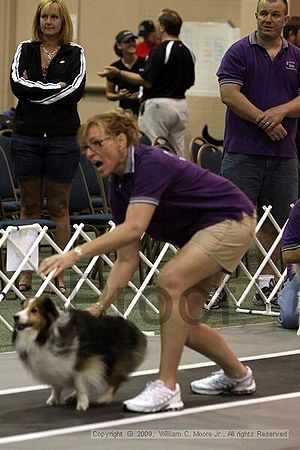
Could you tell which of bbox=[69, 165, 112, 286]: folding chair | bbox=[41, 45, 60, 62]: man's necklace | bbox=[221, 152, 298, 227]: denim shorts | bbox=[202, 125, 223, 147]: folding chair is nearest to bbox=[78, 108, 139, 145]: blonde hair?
bbox=[221, 152, 298, 227]: denim shorts

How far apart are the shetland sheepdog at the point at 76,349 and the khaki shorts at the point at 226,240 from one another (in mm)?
406

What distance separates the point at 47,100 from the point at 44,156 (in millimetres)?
322

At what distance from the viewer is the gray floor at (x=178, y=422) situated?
4.10 m

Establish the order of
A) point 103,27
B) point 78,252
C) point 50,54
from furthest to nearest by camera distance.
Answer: point 103,27
point 50,54
point 78,252

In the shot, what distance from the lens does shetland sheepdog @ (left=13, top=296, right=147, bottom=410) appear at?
175 inches

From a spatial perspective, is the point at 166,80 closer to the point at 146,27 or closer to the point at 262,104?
the point at 146,27

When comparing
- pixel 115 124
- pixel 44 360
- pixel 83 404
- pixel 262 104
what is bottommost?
pixel 83 404

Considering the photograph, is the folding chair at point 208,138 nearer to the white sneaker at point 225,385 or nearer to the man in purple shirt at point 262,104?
the man in purple shirt at point 262,104

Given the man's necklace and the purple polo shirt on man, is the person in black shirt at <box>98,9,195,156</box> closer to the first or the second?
the man's necklace

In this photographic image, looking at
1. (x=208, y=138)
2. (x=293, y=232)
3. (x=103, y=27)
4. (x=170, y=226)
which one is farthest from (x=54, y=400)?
(x=103, y=27)

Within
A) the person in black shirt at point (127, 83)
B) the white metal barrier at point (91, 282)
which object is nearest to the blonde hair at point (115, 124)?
the white metal barrier at point (91, 282)

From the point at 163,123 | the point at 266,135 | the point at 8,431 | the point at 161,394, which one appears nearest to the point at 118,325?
the point at 161,394

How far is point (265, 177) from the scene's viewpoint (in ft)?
22.4

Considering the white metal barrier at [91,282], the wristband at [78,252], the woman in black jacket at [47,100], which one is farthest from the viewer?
the woman in black jacket at [47,100]
